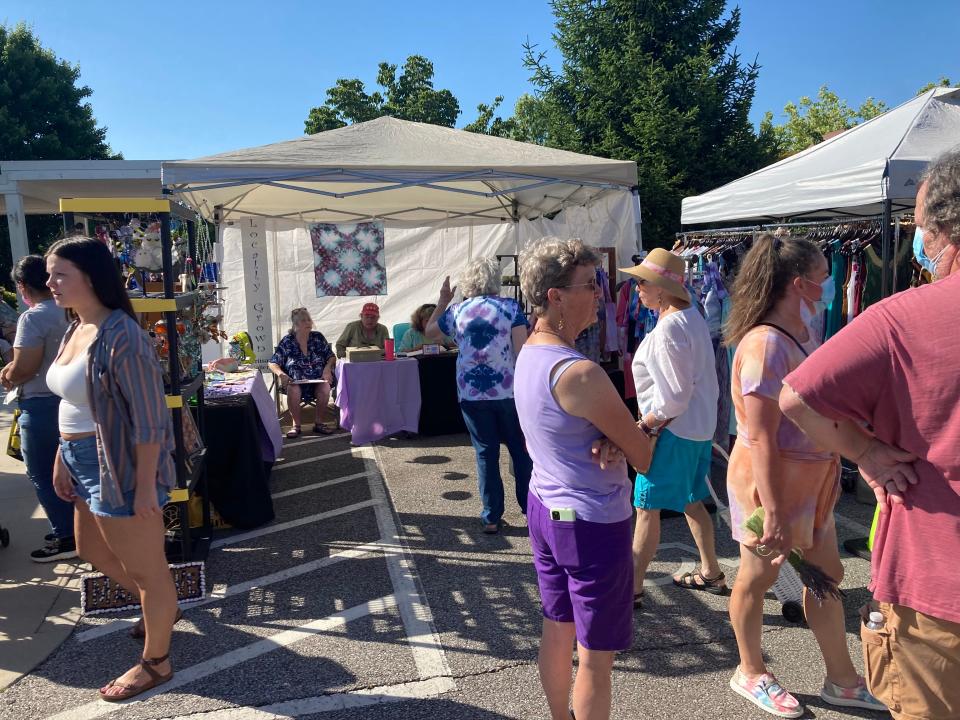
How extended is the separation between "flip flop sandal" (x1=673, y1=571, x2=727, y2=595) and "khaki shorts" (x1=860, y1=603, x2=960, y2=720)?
6.80 feet

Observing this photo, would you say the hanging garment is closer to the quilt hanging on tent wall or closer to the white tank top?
the white tank top

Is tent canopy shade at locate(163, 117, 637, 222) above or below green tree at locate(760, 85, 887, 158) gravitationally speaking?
below

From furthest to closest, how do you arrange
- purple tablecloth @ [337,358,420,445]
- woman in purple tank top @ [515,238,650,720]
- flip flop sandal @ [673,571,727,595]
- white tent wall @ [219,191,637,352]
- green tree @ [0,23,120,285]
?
green tree @ [0,23,120,285]
white tent wall @ [219,191,637,352]
purple tablecloth @ [337,358,420,445]
flip flop sandal @ [673,571,727,595]
woman in purple tank top @ [515,238,650,720]

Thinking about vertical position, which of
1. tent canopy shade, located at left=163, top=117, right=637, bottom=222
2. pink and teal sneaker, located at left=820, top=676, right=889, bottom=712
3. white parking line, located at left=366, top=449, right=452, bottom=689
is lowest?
white parking line, located at left=366, top=449, right=452, bottom=689

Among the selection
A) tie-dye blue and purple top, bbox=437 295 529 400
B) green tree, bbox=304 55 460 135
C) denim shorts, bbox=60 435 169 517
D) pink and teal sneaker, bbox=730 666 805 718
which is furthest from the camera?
green tree, bbox=304 55 460 135

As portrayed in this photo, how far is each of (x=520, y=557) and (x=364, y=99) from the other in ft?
89.9

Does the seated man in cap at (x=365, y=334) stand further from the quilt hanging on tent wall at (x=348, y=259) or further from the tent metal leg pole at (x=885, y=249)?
the tent metal leg pole at (x=885, y=249)

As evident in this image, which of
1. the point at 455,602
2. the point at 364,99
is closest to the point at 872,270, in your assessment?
the point at 455,602

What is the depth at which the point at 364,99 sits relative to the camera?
28.3 meters

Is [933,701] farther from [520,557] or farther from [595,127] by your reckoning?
[595,127]

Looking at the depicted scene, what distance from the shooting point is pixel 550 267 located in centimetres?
196

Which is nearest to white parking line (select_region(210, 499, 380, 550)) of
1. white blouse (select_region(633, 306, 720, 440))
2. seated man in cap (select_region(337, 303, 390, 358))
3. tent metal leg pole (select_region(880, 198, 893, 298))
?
white blouse (select_region(633, 306, 720, 440))

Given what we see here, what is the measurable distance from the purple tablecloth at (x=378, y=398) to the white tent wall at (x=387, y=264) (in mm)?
3066

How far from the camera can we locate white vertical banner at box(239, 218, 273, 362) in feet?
29.9
